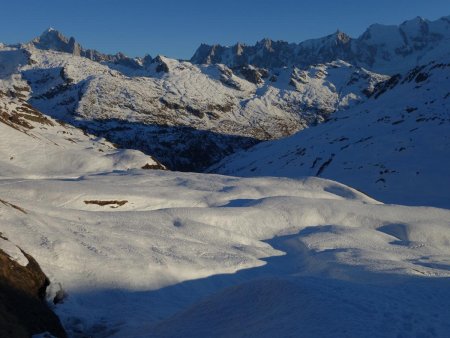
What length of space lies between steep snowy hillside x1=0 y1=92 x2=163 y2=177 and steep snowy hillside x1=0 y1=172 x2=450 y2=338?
448 inches

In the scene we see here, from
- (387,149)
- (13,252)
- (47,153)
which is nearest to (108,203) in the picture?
(13,252)

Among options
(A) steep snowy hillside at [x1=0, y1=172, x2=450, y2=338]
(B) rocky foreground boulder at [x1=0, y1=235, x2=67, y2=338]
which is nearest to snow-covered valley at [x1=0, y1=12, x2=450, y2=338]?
(A) steep snowy hillside at [x1=0, y1=172, x2=450, y2=338]

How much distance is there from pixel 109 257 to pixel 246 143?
538 ft

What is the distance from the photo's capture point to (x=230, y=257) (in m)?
27.5

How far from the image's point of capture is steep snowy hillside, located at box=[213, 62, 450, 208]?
70.4 metres

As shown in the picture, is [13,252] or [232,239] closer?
[13,252]

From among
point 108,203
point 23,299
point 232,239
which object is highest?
point 108,203

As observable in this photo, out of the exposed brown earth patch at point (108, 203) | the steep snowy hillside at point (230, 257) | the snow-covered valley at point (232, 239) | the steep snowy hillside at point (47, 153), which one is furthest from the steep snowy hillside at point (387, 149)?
the exposed brown earth patch at point (108, 203)

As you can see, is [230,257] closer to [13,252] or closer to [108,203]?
[13,252]

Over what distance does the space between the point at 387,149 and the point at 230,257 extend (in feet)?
209

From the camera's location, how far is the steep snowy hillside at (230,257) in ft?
46.2

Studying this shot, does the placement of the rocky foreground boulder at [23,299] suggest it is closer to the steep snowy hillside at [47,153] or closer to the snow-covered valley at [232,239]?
the snow-covered valley at [232,239]

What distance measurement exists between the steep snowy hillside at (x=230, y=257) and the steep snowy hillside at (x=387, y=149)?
74.2 ft

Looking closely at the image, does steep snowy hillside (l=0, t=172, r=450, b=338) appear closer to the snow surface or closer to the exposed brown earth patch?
the exposed brown earth patch
